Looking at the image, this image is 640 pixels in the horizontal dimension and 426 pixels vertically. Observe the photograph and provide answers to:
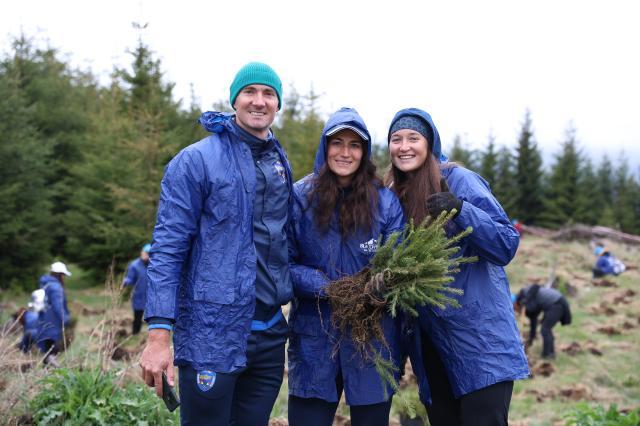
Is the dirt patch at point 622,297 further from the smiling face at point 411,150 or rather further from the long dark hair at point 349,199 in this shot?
the long dark hair at point 349,199

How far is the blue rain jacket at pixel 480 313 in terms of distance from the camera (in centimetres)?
301

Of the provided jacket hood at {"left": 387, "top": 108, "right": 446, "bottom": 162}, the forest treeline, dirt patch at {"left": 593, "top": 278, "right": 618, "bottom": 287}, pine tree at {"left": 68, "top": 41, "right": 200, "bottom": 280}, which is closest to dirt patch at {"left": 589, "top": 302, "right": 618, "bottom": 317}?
dirt patch at {"left": 593, "top": 278, "right": 618, "bottom": 287}

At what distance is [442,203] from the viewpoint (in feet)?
9.57

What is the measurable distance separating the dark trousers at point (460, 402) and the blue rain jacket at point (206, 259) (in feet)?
4.20

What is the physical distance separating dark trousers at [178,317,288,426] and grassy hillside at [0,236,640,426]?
1574 millimetres

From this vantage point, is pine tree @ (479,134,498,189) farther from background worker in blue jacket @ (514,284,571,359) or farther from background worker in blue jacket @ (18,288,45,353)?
background worker in blue jacket @ (18,288,45,353)

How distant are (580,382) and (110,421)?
7618 millimetres

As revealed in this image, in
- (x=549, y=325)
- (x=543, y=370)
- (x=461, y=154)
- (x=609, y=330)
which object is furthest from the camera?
(x=461, y=154)

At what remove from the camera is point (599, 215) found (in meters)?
39.4

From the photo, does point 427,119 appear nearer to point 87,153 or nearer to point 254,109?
point 254,109

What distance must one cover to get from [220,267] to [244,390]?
716 mm

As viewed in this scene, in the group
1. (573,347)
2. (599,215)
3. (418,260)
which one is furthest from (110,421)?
(599,215)

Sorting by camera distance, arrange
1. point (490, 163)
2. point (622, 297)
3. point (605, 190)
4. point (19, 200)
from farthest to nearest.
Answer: point (605, 190) → point (490, 163) → point (622, 297) → point (19, 200)

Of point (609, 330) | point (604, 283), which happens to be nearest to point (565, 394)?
point (609, 330)
